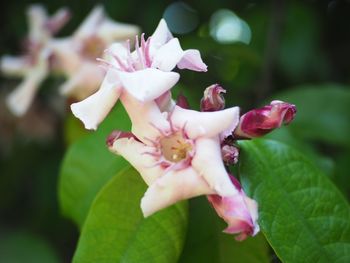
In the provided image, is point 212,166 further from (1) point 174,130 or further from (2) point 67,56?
(2) point 67,56

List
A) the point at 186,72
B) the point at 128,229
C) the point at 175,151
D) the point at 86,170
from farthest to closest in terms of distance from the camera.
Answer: the point at 186,72 → the point at 86,170 → the point at 128,229 → the point at 175,151

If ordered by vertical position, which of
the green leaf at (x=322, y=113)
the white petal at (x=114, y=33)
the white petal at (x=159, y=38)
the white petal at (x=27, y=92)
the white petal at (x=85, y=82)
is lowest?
the green leaf at (x=322, y=113)

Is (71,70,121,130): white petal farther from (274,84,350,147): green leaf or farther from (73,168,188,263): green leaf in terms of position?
(274,84,350,147): green leaf

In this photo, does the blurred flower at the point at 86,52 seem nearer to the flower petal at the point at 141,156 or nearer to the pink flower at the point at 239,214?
the flower petal at the point at 141,156

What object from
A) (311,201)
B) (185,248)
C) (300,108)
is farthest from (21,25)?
(311,201)

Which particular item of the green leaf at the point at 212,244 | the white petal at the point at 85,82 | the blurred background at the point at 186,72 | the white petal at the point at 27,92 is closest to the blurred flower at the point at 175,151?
the green leaf at the point at 212,244

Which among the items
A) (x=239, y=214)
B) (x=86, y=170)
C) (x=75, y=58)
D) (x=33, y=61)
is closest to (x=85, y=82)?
(x=75, y=58)
